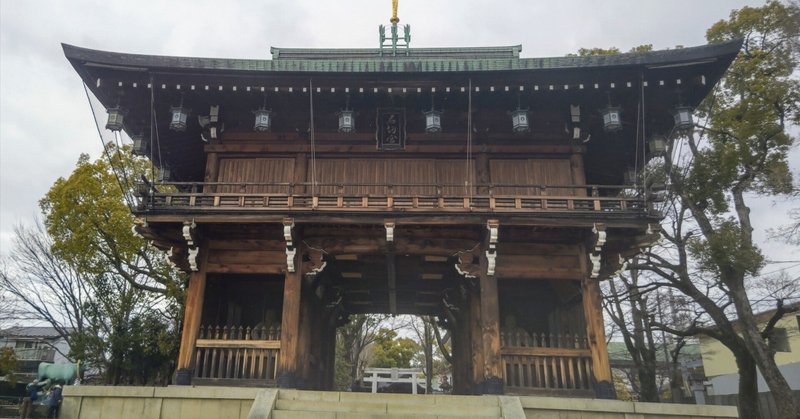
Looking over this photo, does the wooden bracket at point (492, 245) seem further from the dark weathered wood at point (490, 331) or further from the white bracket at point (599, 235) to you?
the white bracket at point (599, 235)

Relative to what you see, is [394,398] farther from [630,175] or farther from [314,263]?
[630,175]

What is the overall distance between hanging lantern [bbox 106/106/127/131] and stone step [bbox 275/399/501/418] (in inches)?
331

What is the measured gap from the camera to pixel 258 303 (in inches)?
670

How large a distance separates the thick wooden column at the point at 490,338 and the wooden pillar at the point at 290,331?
4646mm

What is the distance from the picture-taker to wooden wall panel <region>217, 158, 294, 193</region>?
14677 millimetres

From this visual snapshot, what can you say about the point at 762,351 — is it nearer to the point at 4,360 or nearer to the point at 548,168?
the point at 548,168

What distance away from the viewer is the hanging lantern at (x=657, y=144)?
1443cm

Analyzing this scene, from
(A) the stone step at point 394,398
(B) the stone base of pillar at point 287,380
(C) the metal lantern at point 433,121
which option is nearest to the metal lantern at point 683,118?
(C) the metal lantern at point 433,121

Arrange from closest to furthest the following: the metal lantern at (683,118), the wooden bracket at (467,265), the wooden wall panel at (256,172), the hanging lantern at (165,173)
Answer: the metal lantern at (683,118)
the wooden bracket at (467,265)
the wooden wall panel at (256,172)
the hanging lantern at (165,173)

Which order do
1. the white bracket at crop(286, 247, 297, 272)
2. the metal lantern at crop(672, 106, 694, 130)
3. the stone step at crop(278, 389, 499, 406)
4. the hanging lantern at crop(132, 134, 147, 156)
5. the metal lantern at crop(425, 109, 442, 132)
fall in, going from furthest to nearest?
the hanging lantern at crop(132, 134, 147, 156), the metal lantern at crop(425, 109, 442, 132), the metal lantern at crop(672, 106, 694, 130), the white bracket at crop(286, 247, 297, 272), the stone step at crop(278, 389, 499, 406)

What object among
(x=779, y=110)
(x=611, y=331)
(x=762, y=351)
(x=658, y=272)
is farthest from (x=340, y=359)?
(x=779, y=110)

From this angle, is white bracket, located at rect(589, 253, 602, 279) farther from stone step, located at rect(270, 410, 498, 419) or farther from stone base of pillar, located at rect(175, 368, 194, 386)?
stone base of pillar, located at rect(175, 368, 194, 386)

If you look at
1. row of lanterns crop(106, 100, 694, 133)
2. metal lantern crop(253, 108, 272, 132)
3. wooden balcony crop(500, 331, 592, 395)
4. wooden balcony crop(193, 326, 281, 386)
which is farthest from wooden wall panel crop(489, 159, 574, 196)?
wooden balcony crop(193, 326, 281, 386)

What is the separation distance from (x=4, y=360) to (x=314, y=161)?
22966 millimetres
